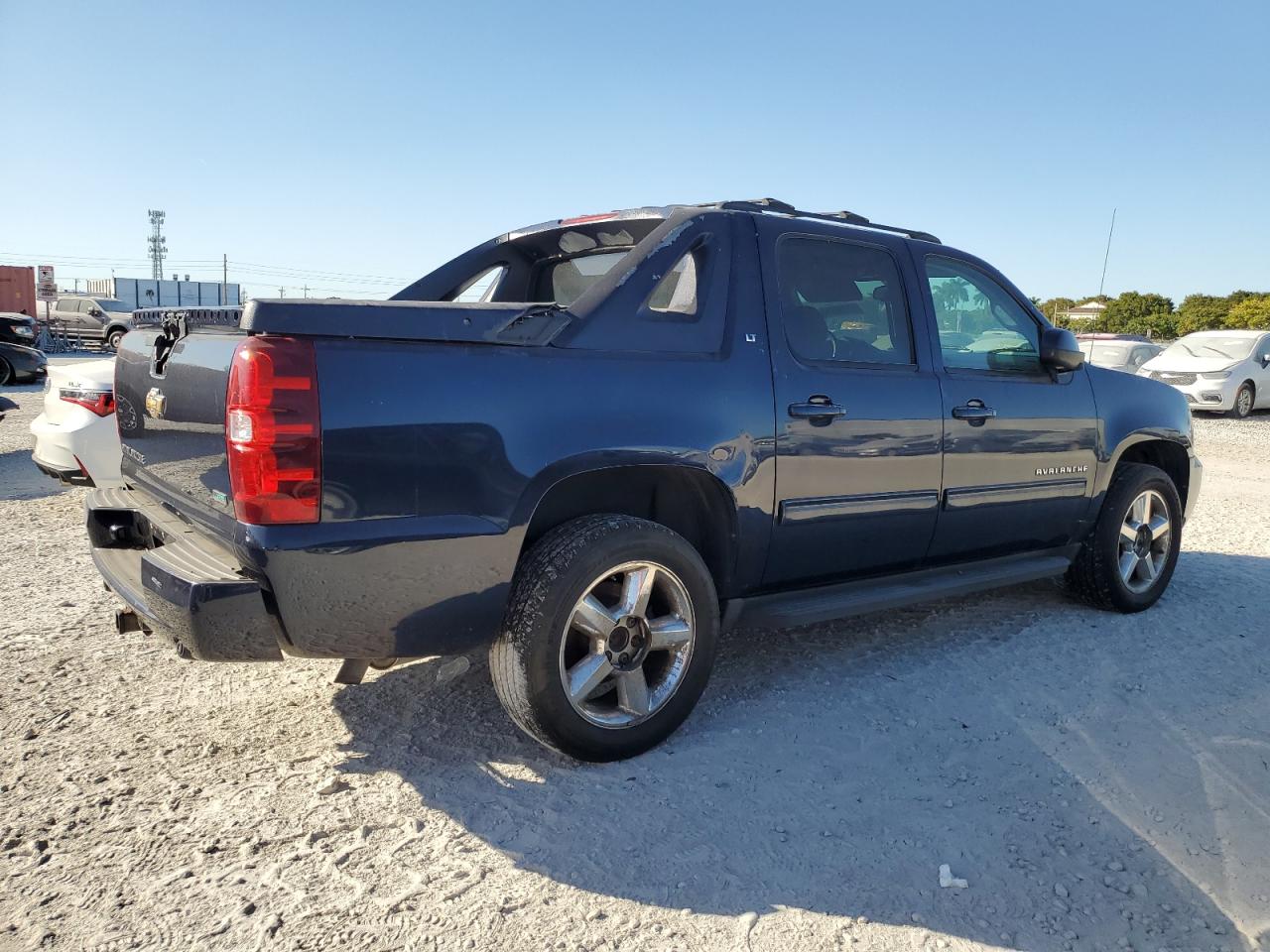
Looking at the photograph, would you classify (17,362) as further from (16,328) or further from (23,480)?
(23,480)

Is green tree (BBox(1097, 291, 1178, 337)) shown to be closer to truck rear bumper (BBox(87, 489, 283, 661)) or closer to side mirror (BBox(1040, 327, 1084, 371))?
side mirror (BBox(1040, 327, 1084, 371))

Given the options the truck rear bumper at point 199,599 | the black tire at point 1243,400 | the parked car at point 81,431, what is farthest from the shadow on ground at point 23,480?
the black tire at point 1243,400

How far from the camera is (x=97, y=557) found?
3.40 meters

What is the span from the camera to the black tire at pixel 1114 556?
189 inches

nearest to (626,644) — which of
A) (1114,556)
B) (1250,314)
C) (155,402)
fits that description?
(155,402)

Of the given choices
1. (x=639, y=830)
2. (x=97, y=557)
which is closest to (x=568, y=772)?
(x=639, y=830)

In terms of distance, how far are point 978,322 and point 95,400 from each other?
5269 millimetres

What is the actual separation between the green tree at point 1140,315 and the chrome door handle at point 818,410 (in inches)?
1751

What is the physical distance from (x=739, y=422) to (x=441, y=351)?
43.2 inches

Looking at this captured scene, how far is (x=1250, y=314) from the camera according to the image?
1593 inches

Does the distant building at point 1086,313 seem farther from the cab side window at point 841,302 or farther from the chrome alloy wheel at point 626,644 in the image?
the chrome alloy wheel at point 626,644

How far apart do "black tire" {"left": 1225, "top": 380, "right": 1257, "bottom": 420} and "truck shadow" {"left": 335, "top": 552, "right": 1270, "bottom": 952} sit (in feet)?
48.6

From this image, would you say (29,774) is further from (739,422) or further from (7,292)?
(7,292)

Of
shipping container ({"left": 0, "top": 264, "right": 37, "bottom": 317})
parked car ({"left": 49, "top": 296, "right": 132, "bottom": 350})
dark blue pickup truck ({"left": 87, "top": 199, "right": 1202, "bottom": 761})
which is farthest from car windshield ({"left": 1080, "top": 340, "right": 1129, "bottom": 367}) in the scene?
shipping container ({"left": 0, "top": 264, "right": 37, "bottom": 317})
